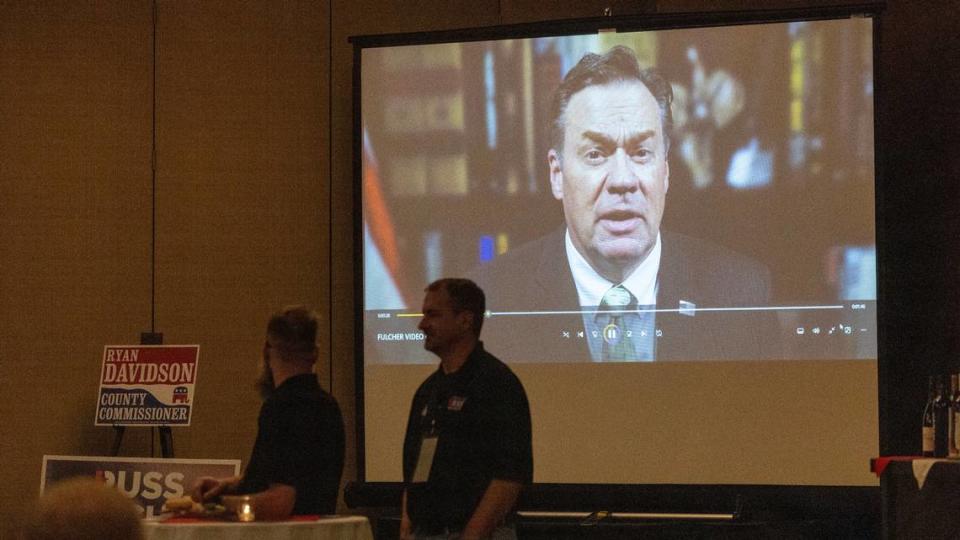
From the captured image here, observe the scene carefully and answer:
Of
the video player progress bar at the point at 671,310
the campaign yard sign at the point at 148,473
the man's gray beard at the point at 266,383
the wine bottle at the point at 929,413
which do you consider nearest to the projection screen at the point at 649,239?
the video player progress bar at the point at 671,310

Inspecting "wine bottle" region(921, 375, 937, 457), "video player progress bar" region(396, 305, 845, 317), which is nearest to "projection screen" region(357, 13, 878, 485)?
"video player progress bar" region(396, 305, 845, 317)

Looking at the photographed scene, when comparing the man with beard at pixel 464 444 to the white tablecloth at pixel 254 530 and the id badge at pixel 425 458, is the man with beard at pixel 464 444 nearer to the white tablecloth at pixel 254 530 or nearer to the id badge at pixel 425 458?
the id badge at pixel 425 458

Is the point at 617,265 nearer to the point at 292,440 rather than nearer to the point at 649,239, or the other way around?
the point at 649,239

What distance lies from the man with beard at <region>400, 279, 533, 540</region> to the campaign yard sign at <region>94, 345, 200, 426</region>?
257 centimetres

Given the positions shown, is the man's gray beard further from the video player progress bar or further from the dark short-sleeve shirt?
the video player progress bar

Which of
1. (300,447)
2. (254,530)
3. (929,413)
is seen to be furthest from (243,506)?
(929,413)

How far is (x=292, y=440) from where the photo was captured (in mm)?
3027

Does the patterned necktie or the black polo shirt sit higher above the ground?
the patterned necktie

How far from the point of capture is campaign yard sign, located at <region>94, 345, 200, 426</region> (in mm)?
5605

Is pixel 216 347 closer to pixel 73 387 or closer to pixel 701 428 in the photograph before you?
pixel 73 387

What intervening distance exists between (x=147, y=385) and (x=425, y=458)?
9.19 feet

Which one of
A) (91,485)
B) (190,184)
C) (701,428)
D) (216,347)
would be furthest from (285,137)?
(91,485)

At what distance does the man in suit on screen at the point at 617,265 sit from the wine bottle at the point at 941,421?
0.73m

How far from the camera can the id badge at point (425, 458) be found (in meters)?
3.20
